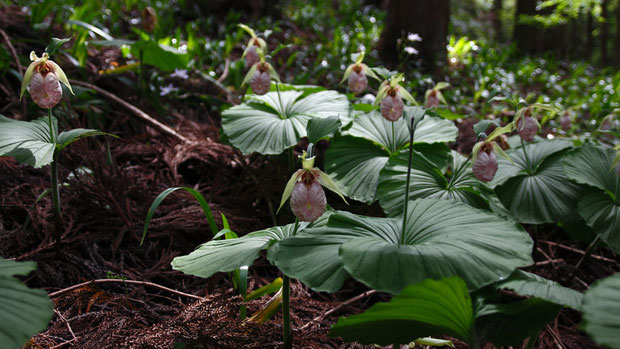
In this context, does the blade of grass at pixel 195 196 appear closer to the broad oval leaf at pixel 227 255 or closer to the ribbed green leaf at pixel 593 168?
the broad oval leaf at pixel 227 255

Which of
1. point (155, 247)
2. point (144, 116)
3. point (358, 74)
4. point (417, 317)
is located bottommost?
point (155, 247)

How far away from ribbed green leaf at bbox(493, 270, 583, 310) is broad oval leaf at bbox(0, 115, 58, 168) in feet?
4.76

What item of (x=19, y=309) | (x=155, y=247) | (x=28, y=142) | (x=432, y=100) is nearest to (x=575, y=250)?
(x=432, y=100)

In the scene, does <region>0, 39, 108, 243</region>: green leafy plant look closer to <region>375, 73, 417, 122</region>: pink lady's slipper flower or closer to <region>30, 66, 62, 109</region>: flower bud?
<region>30, 66, 62, 109</region>: flower bud

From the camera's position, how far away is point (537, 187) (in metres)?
2.01

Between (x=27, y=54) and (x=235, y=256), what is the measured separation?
2947 millimetres

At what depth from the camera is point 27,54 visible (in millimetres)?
3232

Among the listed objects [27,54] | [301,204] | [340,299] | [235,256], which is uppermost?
[27,54]

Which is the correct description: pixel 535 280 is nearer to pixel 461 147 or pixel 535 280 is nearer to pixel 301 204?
pixel 301 204

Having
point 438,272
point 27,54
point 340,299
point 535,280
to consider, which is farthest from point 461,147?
point 27,54

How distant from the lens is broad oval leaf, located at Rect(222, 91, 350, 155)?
214cm

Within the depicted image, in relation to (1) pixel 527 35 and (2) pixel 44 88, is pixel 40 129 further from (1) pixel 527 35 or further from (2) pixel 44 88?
(1) pixel 527 35

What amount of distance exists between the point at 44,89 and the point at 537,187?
2.07 m

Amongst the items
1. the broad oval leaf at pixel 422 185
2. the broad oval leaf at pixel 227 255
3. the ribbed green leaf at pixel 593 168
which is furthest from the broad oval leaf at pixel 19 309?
the ribbed green leaf at pixel 593 168
